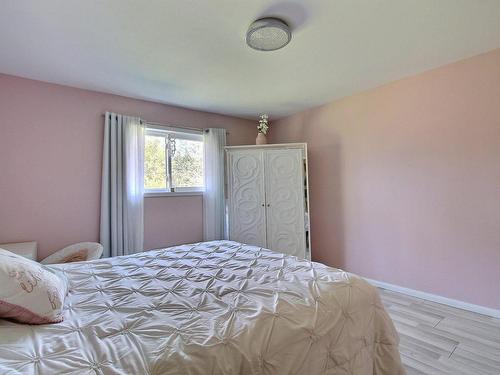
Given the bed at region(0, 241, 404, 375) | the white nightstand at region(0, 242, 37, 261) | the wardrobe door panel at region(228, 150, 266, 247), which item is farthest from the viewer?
the wardrobe door panel at region(228, 150, 266, 247)

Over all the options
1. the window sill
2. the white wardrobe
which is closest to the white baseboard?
the white wardrobe

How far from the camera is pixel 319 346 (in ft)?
3.64

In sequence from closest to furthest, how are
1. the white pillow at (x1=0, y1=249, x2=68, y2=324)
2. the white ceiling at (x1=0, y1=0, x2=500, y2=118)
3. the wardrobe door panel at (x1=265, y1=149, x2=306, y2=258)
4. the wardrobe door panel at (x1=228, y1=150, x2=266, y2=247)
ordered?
the white pillow at (x1=0, y1=249, x2=68, y2=324)
the white ceiling at (x1=0, y1=0, x2=500, y2=118)
the wardrobe door panel at (x1=265, y1=149, x2=306, y2=258)
the wardrobe door panel at (x1=228, y1=150, x2=266, y2=247)

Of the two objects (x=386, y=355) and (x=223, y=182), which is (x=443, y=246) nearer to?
(x=386, y=355)

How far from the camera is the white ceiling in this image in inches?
67.1

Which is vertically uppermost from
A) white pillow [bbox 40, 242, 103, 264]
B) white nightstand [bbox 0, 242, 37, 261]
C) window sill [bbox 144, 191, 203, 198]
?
window sill [bbox 144, 191, 203, 198]

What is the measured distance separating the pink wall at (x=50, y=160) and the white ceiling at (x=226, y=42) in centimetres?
20

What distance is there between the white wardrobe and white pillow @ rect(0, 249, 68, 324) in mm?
2705

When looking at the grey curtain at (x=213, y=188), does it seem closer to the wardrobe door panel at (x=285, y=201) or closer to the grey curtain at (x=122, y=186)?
the wardrobe door panel at (x=285, y=201)

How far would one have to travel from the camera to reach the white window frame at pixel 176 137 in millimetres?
3419

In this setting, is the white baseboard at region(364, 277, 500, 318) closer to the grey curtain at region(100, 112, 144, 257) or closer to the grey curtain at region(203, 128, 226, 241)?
the grey curtain at region(203, 128, 226, 241)

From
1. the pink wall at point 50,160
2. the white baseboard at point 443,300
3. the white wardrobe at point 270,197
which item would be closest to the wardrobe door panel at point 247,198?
the white wardrobe at point 270,197

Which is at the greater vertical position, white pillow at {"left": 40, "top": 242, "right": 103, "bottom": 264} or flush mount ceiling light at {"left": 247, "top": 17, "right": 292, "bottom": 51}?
flush mount ceiling light at {"left": 247, "top": 17, "right": 292, "bottom": 51}

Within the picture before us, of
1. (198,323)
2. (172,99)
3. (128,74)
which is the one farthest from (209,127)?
(198,323)
